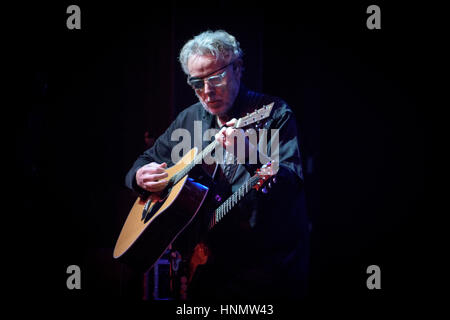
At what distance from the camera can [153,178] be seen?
1995 mm

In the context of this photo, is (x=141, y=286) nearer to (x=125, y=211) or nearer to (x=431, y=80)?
(x=125, y=211)

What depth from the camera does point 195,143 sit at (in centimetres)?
208

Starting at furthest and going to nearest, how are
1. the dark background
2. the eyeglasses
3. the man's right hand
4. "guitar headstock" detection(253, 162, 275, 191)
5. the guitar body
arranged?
1. the dark background
2. the man's right hand
3. the eyeglasses
4. the guitar body
5. "guitar headstock" detection(253, 162, 275, 191)

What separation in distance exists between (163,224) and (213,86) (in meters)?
0.76

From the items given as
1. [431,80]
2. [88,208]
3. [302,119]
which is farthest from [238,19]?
[88,208]

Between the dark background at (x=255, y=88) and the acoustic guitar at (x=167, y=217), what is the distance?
743mm

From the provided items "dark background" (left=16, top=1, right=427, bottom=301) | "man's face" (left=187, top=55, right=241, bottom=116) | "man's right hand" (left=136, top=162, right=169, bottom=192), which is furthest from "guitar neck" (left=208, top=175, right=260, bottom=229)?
"dark background" (left=16, top=1, right=427, bottom=301)

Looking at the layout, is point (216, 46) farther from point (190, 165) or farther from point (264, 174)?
point (264, 174)

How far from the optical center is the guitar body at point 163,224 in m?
1.73

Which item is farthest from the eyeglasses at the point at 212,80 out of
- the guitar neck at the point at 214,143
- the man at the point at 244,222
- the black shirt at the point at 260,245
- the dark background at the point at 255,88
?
the dark background at the point at 255,88

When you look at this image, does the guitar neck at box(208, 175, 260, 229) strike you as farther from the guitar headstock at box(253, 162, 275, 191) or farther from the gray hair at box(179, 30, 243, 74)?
the gray hair at box(179, 30, 243, 74)

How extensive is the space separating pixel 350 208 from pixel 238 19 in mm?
1738

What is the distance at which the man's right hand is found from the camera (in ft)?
6.52

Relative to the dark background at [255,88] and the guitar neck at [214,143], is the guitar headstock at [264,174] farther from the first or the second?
the dark background at [255,88]
